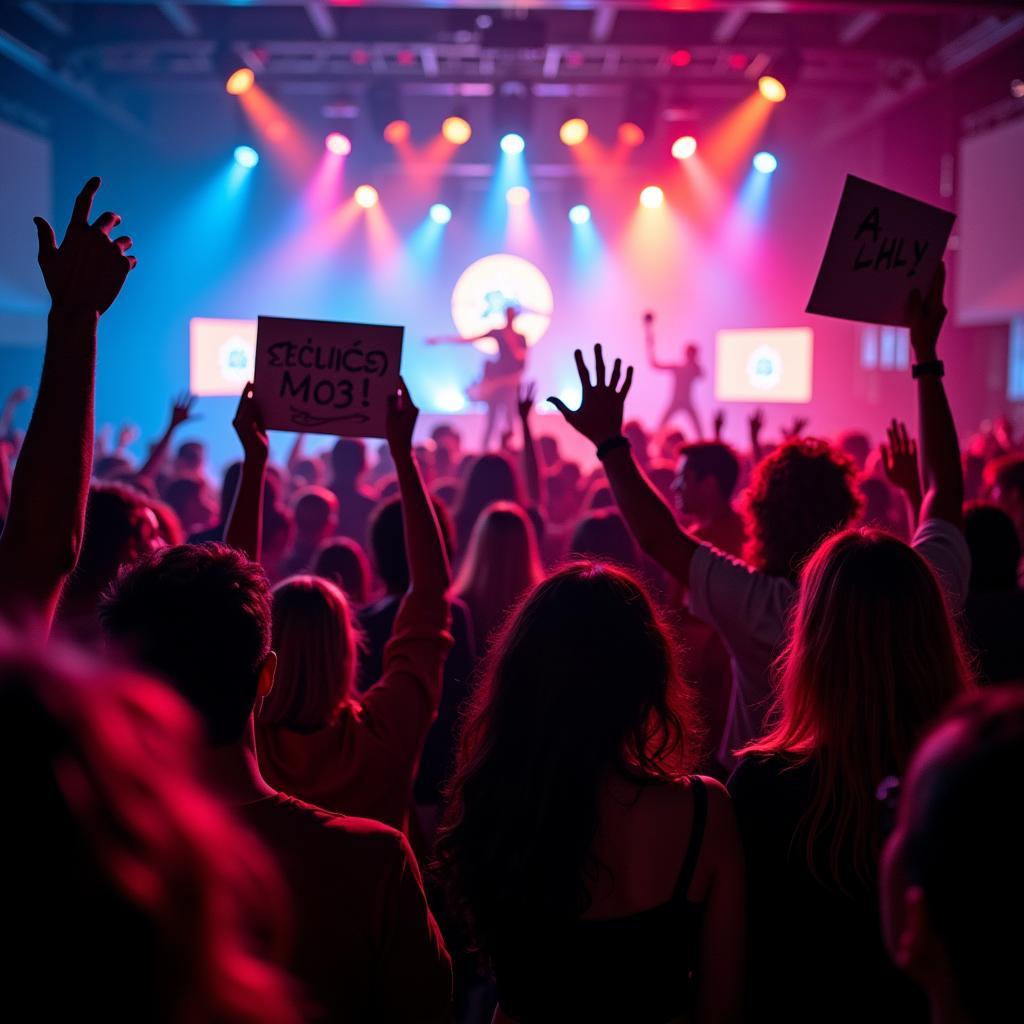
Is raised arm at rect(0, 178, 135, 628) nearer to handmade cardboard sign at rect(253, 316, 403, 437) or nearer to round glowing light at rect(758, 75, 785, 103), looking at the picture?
handmade cardboard sign at rect(253, 316, 403, 437)

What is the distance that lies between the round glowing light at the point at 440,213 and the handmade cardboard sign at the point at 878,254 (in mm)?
15338

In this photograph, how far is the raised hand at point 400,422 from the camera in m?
2.57

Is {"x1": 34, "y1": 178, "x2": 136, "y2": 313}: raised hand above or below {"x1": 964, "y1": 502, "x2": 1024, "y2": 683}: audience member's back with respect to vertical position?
above

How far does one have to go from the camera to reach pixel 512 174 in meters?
17.3

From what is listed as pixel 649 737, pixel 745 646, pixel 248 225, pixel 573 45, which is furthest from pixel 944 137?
pixel 649 737

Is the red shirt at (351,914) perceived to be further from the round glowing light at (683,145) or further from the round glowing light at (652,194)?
the round glowing light at (652,194)

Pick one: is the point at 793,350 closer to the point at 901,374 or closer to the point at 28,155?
the point at 901,374

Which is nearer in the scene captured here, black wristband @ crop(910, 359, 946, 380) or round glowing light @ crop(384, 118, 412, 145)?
black wristband @ crop(910, 359, 946, 380)

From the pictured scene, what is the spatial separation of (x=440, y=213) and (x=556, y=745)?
671 inches

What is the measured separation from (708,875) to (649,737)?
22 centimetres

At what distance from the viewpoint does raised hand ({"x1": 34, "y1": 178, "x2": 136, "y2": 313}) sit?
1.68m

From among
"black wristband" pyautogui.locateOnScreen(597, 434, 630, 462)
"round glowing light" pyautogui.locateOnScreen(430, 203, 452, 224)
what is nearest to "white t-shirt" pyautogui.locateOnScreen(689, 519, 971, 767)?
"black wristband" pyautogui.locateOnScreen(597, 434, 630, 462)

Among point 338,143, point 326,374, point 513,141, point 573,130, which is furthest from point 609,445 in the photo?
point 338,143

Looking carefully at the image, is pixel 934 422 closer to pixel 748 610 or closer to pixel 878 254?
pixel 878 254
